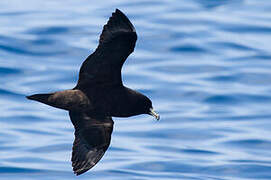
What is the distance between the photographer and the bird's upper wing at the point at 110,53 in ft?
38.0

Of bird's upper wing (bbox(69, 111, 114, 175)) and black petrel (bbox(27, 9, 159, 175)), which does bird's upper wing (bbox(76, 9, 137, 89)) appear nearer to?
black petrel (bbox(27, 9, 159, 175))

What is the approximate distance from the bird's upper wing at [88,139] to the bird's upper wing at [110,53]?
55 centimetres

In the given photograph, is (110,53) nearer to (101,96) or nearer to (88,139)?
(101,96)

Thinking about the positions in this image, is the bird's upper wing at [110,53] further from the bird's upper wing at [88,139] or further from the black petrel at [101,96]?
the bird's upper wing at [88,139]

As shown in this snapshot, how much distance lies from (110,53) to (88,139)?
4.25 ft

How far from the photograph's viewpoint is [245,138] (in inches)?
749

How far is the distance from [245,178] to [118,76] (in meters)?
6.38

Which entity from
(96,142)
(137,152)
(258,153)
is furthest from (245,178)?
(96,142)

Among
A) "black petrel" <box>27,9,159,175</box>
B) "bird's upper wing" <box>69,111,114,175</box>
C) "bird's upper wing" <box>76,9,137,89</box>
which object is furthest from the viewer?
"bird's upper wing" <box>69,111,114,175</box>

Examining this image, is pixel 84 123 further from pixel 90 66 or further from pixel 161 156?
pixel 161 156

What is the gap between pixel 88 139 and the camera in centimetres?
1259

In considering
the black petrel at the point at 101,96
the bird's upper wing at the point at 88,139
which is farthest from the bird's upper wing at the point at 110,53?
the bird's upper wing at the point at 88,139

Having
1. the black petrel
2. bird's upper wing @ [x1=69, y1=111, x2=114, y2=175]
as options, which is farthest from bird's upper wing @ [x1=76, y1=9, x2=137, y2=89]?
bird's upper wing @ [x1=69, y1=111, x2=114, y2=175]

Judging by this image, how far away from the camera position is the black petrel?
11.7m
